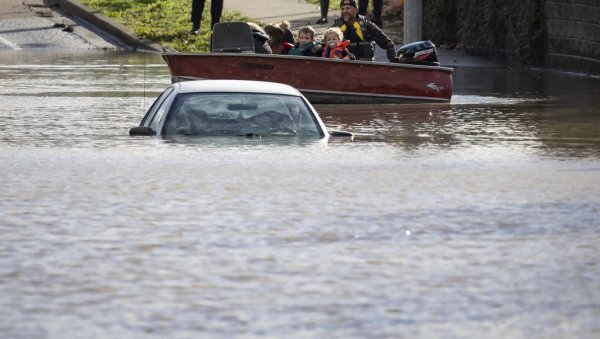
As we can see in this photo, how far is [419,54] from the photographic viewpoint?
25406 millimetres

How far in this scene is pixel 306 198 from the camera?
12.8 m

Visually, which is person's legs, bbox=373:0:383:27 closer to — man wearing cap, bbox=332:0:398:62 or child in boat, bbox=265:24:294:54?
child in boat, bbox=265:24:294:54

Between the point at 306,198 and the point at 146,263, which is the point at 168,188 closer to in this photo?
the point at 306,198

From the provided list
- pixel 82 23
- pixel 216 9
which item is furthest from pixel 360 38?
pixel 82 23

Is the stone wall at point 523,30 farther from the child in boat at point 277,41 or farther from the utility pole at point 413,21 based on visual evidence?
the child in boat at point 277,41

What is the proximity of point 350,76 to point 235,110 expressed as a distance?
967 centimetres

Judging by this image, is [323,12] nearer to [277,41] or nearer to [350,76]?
[277,41]

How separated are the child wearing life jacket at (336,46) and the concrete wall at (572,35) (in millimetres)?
8517

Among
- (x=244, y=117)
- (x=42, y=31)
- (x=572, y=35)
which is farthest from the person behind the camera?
(x=42, y=31)

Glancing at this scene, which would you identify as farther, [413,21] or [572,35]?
[572,35]

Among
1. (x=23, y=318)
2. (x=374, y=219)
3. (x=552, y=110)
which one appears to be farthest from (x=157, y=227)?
(x=552, y=110)

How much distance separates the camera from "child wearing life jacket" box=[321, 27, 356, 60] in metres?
25.0

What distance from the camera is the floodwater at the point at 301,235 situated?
7.99m

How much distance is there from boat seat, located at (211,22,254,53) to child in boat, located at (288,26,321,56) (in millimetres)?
652
